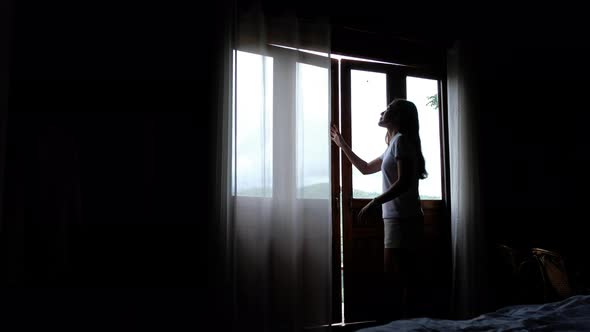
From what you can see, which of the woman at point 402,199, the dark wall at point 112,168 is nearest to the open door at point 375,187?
the woman at point 402,199

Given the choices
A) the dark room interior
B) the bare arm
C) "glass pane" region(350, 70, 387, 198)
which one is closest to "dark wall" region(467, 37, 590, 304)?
"glass pane" region(350, 70, 387, 198)

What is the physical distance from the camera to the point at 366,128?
2797 mm

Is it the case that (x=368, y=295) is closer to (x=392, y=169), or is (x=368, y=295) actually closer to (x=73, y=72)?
(x=392, y=169)

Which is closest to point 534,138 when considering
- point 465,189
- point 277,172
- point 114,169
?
point 465,189

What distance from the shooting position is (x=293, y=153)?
7.91 ft

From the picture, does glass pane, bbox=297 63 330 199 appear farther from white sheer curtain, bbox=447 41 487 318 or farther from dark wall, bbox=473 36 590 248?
dark wall, bbox=473 36 590 248

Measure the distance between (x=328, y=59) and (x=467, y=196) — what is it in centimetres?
142

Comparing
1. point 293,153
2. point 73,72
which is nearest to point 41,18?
point 73,72

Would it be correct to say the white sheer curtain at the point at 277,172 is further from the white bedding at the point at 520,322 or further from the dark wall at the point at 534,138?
the dark wall at the point at 534,138

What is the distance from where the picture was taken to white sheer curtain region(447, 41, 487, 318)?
2844 mm

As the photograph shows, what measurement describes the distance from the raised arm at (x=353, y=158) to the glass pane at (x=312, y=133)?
0.15m

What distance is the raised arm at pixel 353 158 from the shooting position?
2621 millimetres

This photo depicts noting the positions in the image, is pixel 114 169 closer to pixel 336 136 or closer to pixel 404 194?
pixel 336 136

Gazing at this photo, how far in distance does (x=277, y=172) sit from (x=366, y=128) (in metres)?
0.80
